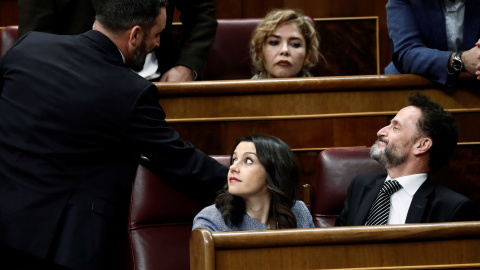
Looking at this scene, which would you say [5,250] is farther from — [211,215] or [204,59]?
[204,59]

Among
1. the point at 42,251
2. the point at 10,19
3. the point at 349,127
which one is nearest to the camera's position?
the point at 42,251

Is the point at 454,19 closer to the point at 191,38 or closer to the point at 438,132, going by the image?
the point at 438,132

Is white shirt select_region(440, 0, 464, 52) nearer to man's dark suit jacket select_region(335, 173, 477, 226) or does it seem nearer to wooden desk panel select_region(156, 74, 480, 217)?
wooden desk panel select_region(156, 74, 480, 217)

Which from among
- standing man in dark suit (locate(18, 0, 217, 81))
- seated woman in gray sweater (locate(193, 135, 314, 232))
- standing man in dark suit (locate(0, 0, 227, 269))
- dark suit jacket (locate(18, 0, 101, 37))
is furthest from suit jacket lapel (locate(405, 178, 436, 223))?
dark suit jacket (locate(18, 0, 101, 37))

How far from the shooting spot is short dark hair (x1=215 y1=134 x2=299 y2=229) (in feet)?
3.16

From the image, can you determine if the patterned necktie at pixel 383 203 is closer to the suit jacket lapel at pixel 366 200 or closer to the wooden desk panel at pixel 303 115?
the suit jacket lapel at pixel 366 200

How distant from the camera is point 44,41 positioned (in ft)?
3.25

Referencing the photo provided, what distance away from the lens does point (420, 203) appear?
987 mm

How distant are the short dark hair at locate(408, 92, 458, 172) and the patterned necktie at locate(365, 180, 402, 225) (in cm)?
7

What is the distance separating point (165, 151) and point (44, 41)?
0.71 feet

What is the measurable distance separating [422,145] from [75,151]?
0.47 meters

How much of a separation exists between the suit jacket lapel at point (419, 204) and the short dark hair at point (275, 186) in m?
0.15

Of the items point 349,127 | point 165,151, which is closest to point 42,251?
point 165,151

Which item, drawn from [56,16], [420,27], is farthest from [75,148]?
[420,27]
